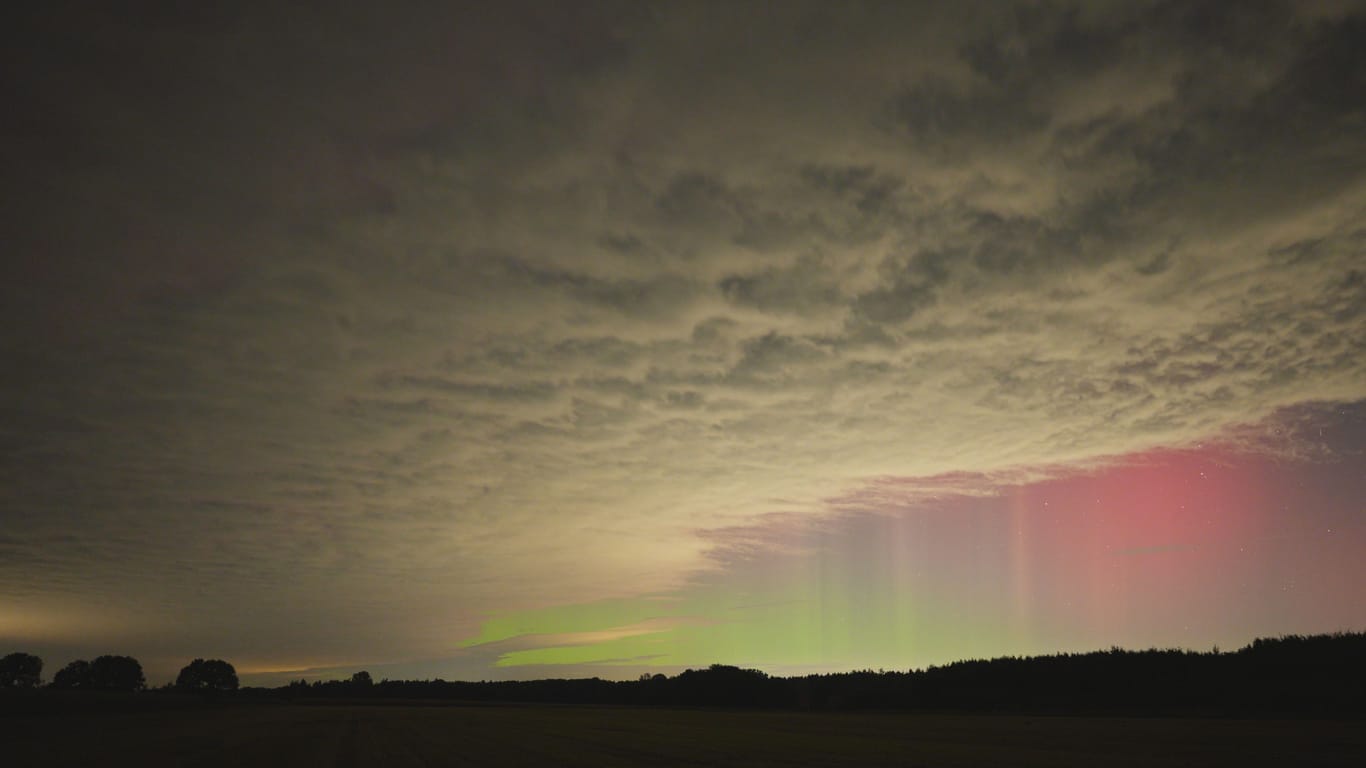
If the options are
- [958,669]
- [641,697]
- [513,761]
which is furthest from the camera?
[641,697]

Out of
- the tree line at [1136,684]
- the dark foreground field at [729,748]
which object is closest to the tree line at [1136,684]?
the tree line at [1136,684]

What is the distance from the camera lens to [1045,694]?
99.4 metres

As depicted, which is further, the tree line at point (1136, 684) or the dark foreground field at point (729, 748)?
the tree line at point (1136, 684)

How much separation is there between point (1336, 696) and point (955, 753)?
59707mm

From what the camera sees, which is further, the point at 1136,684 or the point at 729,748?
the point at 1136,684

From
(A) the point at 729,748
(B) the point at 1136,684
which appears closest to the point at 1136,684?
(B) the point at 1136,684

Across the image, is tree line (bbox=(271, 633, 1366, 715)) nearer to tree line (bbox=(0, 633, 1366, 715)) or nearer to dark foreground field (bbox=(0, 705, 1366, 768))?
tree line (bbox=(0, 633, 1366, 715))

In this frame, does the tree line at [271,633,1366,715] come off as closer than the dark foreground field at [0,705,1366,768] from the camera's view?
No

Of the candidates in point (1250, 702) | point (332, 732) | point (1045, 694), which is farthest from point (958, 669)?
point (332, 732)

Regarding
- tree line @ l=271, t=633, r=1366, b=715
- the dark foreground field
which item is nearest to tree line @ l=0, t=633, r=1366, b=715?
tree line @ l=271, t=633, r=1366, b=715

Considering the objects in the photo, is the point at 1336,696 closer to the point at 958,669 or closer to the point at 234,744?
the point at 958,669

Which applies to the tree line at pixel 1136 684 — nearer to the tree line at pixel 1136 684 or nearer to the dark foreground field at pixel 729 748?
the tree line at pixel 1136 684

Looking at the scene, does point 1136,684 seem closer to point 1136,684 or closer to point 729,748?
point 1136,684

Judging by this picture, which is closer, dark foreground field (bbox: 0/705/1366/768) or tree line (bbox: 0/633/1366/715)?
dark foreground field (bbox: 0/705/1366/768)
